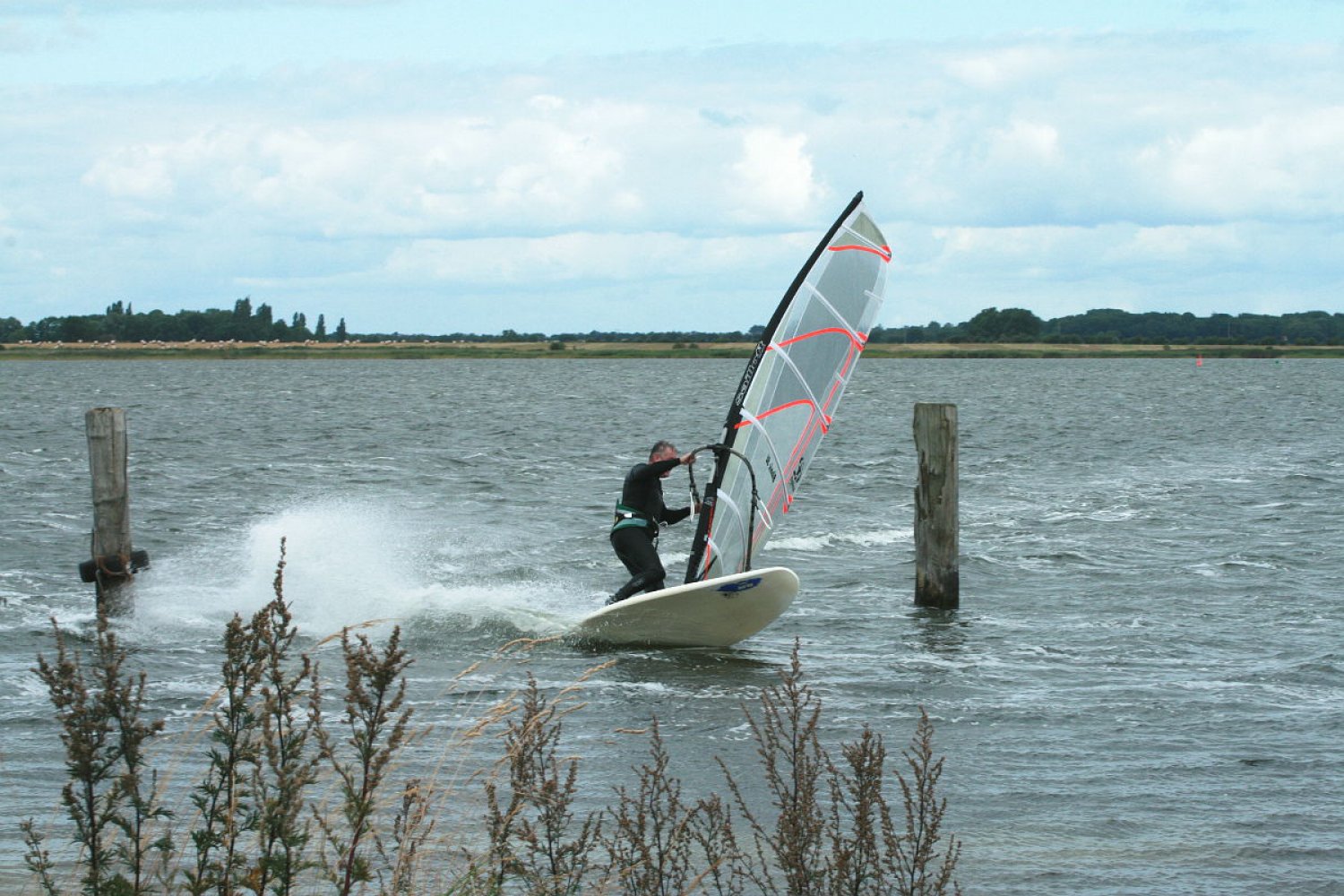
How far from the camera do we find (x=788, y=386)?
1138 centimetres

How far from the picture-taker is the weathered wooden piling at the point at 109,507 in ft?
41.0

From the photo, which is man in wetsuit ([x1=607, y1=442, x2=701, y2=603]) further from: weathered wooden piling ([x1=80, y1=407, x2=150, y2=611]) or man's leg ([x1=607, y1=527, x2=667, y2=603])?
weathered wooden piling ([x1=80, y1=407, x2=150, y2=611])

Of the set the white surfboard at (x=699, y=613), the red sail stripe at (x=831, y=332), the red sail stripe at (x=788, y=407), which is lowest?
the white surfboard at (x=699, y=613)

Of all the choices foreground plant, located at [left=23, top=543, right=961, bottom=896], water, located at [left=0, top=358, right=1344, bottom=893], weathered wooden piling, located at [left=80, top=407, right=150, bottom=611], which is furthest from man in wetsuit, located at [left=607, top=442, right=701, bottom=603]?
foreground plant, located at [left=23, top=543, right=961, bottom=896]

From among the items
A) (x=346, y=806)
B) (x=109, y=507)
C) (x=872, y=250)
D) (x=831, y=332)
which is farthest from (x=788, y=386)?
(x=346, y=806)

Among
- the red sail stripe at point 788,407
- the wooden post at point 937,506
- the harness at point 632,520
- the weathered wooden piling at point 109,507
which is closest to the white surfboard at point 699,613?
the harness at point 632,520

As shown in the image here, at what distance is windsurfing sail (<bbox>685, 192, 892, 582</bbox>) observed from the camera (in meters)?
11.0

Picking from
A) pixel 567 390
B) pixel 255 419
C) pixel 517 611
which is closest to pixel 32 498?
pixel 517 611

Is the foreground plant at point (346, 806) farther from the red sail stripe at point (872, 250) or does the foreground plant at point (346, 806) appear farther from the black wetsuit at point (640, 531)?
the red sail stripe at point (872, 250)

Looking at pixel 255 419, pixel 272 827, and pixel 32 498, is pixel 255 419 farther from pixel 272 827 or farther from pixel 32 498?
pixel 272 827

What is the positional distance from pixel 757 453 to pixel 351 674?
814 cm

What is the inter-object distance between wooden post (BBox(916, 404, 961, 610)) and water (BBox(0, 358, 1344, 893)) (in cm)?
35

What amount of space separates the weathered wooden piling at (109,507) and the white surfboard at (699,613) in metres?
4.43

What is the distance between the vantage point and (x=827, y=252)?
11211 mm
